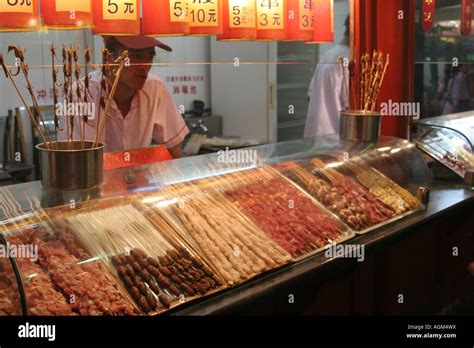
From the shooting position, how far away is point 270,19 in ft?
10.6

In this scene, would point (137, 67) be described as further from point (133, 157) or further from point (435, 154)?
point (435, 154)

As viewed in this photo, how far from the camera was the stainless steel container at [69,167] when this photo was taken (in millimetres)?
2213

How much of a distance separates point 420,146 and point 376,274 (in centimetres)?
143

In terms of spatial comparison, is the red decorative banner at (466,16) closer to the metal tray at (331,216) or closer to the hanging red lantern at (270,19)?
the hanging red lantern at (270,19)

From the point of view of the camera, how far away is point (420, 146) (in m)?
4.34

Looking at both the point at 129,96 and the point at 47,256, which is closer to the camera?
the point at 47,256

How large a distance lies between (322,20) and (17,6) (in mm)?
1907

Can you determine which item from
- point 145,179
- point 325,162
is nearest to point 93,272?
point 145,179

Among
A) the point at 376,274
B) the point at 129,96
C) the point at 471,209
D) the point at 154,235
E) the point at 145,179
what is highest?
the point at 129,96

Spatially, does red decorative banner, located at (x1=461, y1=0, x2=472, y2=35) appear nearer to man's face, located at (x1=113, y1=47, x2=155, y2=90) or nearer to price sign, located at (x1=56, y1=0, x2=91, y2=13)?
man's face, located at (x1=113, y1=47, x2=155, y2=90)

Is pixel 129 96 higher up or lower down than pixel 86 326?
higher up

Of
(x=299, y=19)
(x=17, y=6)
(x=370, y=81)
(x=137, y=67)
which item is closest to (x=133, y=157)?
(x=137, y=67)

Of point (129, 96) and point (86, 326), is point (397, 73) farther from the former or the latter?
point (86, 326)

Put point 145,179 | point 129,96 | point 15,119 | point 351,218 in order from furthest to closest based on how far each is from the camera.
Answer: point 15,119 → point 129,96 → point 351,218 → point 145,179
